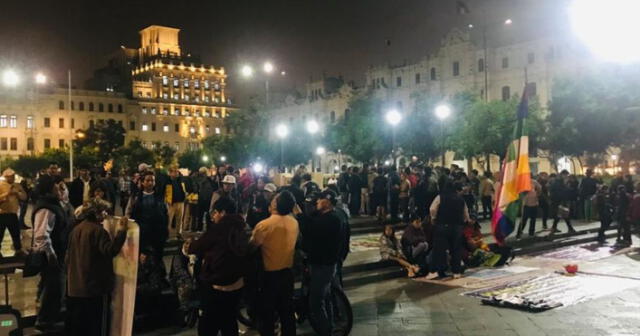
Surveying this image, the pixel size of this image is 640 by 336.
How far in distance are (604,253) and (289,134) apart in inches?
2124

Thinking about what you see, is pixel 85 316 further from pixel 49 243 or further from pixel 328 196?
pixel 328 196

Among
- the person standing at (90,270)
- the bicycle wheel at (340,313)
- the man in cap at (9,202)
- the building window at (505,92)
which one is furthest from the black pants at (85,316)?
the building window at (505,92)

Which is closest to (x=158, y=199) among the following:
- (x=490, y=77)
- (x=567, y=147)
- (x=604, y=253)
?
(x=604, y=253)

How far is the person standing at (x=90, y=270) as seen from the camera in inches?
234

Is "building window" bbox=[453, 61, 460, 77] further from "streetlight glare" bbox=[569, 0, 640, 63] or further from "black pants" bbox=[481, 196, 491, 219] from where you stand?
"streetlight glare" bbox=[569, 0, 640, 63]

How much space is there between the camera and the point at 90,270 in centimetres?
596

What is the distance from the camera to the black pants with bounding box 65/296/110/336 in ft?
19.7

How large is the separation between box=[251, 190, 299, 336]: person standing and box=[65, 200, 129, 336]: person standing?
148 cm

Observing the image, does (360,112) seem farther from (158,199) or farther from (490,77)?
(158,199)

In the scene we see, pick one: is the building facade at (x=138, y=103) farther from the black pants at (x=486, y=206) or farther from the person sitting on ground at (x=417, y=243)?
the person sitting on ground at (x=417, y=243)

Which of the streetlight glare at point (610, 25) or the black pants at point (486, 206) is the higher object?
the streetlight glare at point (610, 25)

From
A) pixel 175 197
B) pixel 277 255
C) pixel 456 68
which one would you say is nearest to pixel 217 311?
pixel 277 255

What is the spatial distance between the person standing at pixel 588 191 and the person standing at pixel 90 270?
18124 mm

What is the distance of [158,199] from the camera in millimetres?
10094
